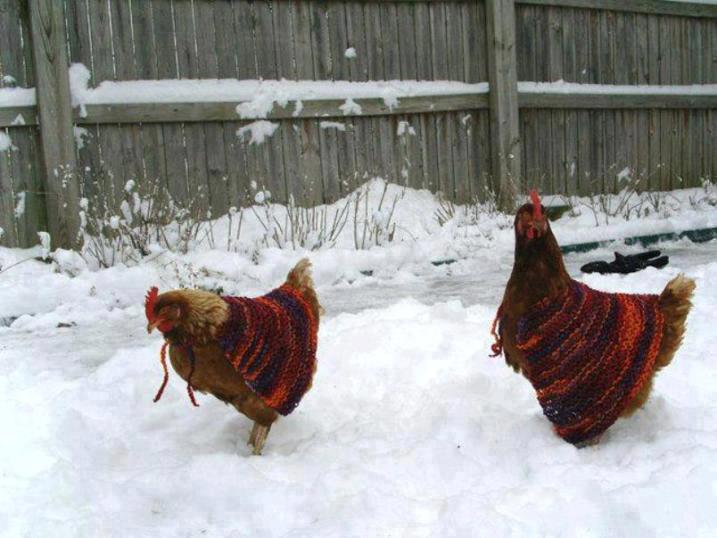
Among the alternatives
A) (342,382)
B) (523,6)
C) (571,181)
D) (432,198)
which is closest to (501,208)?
(432,198)

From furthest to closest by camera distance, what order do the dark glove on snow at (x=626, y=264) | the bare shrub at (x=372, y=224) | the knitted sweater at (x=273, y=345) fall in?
the bare shrub at (x=372, y=224) → the dark glove on snow at (x=626, y=264) → the knitted sweater at (x=273, y=345)

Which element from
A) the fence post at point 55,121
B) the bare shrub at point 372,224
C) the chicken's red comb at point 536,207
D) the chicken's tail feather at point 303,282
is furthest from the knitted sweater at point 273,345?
the fence post at point 55,121

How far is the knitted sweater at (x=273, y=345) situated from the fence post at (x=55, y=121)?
11.2 ft

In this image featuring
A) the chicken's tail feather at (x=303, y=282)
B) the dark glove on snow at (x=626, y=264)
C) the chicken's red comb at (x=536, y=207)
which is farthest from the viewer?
the dark glove on snow at (x=626, y=264)

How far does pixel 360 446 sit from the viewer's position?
245 centimetres

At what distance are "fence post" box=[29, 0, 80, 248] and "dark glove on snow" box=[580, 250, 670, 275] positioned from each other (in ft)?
12.6

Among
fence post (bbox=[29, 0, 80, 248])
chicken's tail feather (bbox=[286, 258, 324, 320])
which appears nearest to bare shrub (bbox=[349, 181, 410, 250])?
fence post (bbox=[29, 0, 80, 248])

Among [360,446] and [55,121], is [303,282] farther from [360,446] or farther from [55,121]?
[55,121]

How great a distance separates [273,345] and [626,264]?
10.1ft

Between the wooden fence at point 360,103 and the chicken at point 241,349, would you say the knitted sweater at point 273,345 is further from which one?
the wooden fence at point 360,103

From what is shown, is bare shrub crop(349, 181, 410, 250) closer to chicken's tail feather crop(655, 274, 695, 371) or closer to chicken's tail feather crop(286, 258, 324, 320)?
chicken's tail feather crop(286, 258, 324, 320)

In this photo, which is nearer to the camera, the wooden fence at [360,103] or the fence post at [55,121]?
the fence post at [55,121]

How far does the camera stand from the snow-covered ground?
1.84m

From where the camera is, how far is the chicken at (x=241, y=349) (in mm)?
2316
